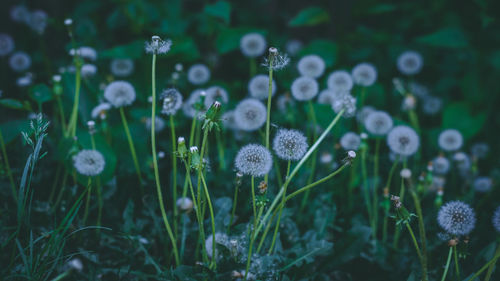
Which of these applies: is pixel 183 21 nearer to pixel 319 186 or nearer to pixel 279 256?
pixel 319 186

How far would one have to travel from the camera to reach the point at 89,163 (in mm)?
1409

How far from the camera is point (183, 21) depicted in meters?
2.37

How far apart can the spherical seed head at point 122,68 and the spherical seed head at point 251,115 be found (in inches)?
41.6

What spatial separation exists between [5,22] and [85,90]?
4.24 feet

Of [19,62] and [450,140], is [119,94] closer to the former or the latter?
[19,62]

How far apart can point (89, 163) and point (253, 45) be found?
3.93 ft

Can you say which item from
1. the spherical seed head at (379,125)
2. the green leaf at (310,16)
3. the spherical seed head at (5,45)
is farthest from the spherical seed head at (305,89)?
the spherical seed head at (5,45)

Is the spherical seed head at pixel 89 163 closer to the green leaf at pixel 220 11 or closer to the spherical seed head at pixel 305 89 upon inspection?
the spherical seed head at pixel 305 89

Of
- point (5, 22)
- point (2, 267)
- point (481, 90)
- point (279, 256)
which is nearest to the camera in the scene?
point (2, 267)

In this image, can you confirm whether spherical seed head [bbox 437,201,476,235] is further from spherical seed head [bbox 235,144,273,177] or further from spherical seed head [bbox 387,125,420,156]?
spherical seed head [bbox 235,144,273,177]

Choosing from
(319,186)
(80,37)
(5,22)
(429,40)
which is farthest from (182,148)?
(5,22)

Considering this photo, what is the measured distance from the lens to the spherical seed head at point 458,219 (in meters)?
1.15

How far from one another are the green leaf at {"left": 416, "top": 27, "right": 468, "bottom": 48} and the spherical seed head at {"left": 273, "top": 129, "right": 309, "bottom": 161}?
1229 millimetres

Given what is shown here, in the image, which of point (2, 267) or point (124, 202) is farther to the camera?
point (124, 202)
